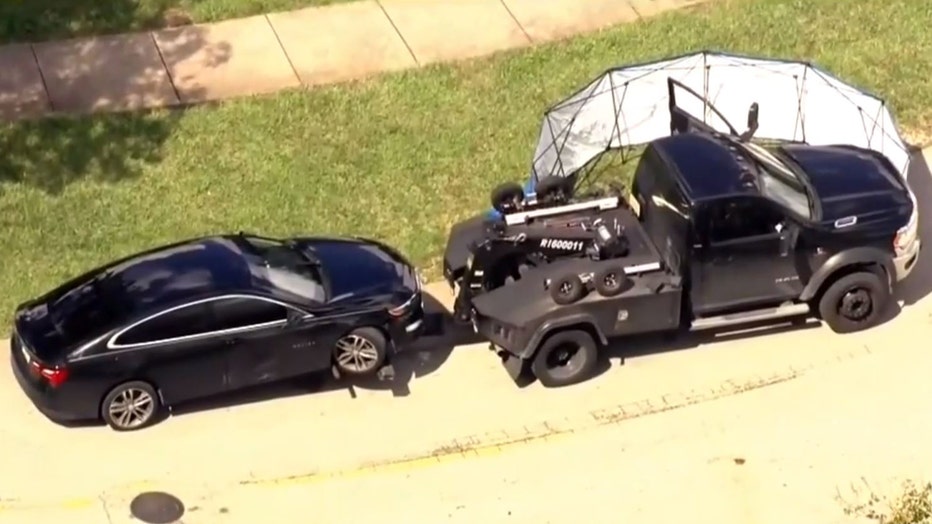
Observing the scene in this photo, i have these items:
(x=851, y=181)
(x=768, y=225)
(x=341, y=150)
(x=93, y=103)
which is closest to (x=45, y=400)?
(x=341, y=150)

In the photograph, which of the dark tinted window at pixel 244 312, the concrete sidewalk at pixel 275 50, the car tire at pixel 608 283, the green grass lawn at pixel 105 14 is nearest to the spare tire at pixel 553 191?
the car tire at pixel 608 283

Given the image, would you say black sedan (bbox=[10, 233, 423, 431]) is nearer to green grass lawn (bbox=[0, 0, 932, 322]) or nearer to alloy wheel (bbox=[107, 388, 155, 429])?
alloy wheel (bbox=[107, 388, 155, 429])

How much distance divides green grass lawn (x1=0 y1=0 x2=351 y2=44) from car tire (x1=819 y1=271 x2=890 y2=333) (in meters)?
8.11

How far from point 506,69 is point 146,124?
4.28 meters

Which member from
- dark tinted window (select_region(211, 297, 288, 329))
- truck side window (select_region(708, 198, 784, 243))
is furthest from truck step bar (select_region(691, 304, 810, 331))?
dark tinted window (select_region(211, 297, 288, 329))

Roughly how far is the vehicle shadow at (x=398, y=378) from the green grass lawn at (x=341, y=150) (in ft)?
3.30

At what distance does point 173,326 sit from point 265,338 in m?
0.85

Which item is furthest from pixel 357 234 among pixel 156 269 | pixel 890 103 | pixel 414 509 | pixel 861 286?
pixel 890 103

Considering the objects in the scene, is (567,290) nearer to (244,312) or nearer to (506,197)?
(506,197)

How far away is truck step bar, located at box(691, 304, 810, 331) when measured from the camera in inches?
659

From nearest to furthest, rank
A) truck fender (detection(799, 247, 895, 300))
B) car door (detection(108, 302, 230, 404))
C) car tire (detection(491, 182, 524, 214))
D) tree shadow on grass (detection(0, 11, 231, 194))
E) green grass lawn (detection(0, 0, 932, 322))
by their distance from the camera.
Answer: car door (detection(108, 302, 230, 404)) < truck fender (detection(799, 247, 895, 300)) < car tire (detection(491, 182, 524, 214)) < green grass lawn (detection(0, 0, 932, 322)) < tree shadow on grass (detection(0, 11, 231, 194))

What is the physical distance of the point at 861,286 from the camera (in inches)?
666

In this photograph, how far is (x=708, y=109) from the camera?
751 inches

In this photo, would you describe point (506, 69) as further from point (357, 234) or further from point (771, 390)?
point (771, 390)
